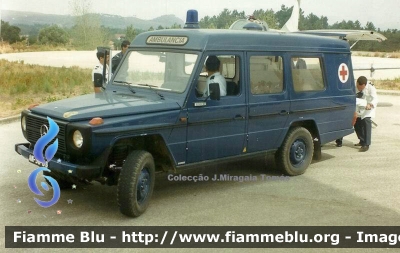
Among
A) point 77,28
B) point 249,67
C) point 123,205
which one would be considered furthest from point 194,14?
point 77,28

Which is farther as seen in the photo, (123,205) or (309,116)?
(309,116)

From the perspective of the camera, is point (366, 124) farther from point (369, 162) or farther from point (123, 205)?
point (123, 205)

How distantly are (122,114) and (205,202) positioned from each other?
66.6 inches

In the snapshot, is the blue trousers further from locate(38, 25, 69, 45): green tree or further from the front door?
locate(38, 25, 69, 45): green tree

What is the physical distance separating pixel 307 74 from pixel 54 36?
2027 inches

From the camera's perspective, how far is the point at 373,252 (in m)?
5.45

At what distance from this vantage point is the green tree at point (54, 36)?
5344cm

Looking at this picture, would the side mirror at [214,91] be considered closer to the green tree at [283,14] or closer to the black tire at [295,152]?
the black tire at [295,152]

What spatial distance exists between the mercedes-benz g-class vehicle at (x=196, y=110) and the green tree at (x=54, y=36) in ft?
158

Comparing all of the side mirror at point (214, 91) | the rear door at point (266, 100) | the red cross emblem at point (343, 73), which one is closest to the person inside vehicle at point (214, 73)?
the side mirror at point (214, 91)

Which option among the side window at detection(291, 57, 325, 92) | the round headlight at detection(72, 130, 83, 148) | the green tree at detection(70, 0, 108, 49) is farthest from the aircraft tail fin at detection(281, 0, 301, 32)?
the round headlight at detection(72, 130, 83, 148)

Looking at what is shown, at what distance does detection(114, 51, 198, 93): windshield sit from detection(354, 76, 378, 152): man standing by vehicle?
4899 millimetres

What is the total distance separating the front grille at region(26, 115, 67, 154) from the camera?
5926 mm

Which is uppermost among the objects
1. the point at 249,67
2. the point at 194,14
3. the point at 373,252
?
the point at 194,14
